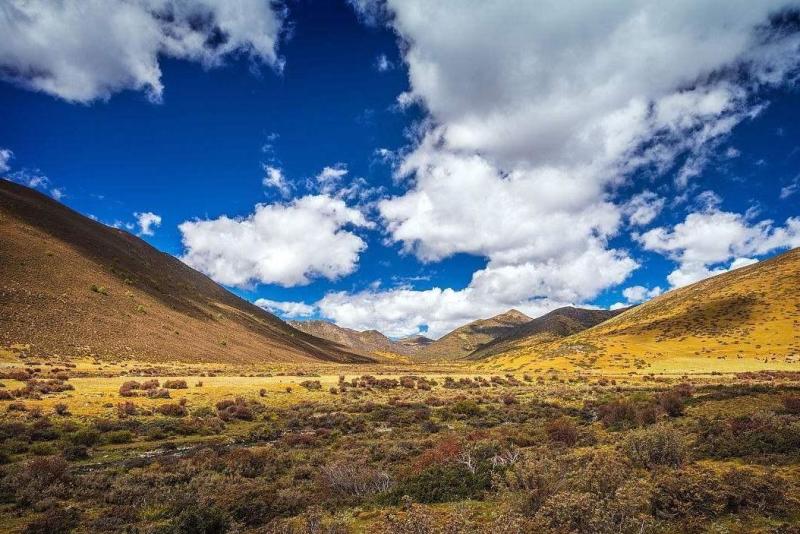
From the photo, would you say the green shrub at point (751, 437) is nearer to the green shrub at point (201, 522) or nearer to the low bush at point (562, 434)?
the low bush at point (562, 434)

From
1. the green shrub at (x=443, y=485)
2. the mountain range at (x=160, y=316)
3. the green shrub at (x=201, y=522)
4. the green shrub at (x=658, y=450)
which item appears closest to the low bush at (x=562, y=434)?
the green shrub at (x=658, y=450)

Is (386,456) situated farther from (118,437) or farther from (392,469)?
(118,437)

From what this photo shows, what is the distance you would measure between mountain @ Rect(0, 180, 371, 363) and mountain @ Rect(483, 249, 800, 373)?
2747 inches

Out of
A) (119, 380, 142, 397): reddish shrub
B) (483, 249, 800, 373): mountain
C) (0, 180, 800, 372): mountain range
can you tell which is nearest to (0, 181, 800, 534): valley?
(119, 380, 142, 397): reddish shrub

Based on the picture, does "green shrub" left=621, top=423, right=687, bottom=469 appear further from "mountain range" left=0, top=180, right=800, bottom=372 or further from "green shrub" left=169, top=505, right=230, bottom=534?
"mountain range" left=0, top=180, right=800, bottom=372

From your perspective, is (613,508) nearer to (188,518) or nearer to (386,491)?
(386,491)

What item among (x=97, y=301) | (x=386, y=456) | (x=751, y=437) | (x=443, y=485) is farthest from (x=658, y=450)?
(x=97, y=301)

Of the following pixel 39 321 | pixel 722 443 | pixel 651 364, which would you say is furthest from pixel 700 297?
pixel 39 321

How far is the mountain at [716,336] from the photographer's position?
60.7 metres

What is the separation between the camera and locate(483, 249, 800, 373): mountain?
60.7m

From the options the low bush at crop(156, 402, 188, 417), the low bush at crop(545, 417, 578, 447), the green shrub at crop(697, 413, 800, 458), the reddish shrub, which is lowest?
the low bush at crop(545, 417, 578, 447)

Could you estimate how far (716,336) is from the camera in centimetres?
7475

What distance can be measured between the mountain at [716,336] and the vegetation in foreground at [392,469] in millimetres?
45260

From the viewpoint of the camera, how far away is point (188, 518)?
30.1 ft
